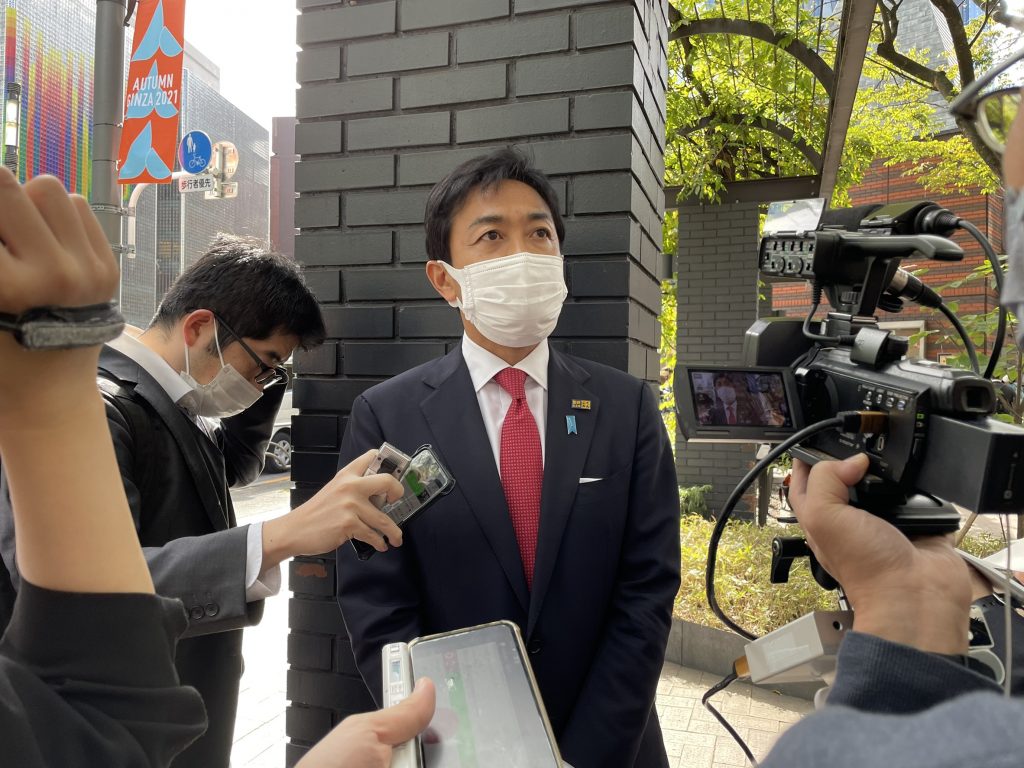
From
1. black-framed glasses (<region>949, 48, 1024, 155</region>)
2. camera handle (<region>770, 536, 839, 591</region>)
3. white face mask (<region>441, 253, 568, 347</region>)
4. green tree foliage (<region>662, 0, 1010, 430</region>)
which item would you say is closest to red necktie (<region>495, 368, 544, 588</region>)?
white face mask (<region>441, 253, 568, 347</region>)

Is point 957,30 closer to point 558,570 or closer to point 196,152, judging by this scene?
point 558,570

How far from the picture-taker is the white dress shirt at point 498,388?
69.2 inches

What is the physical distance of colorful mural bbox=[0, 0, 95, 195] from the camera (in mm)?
8211

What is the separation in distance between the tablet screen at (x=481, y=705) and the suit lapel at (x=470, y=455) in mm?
391

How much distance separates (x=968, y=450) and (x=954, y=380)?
4.2 inches

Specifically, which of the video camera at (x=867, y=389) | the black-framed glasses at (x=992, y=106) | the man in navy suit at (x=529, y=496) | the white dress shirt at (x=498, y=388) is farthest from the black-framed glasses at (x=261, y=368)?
the black-framed glasses at (x=992, y=106)

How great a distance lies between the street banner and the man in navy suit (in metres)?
3.32

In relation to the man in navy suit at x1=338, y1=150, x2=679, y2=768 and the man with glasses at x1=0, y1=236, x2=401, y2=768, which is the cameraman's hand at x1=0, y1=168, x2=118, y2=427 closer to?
the man with glasses at x1=0, y1=236, x2=401, y2=768

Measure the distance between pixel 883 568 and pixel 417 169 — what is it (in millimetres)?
1767

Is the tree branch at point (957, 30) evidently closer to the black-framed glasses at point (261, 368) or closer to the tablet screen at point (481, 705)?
the black-framed glasses at point (261, 368)

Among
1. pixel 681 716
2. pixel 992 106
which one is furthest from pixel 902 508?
pixel 681 716

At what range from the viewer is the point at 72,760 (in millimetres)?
642

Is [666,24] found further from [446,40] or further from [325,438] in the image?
[325,438]

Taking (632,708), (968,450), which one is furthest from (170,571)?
(968,450)
